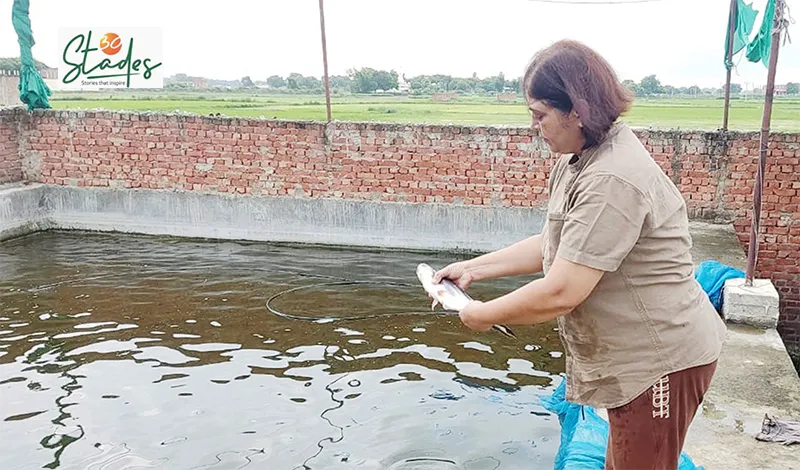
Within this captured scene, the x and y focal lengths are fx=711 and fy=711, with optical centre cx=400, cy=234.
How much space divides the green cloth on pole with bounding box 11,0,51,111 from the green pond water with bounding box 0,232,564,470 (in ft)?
10.2

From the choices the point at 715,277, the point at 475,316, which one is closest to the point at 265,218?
the point at 715,277

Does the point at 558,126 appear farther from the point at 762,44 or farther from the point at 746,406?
the point at 762,44

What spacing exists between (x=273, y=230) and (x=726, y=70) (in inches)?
209

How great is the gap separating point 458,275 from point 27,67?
30.1 ft

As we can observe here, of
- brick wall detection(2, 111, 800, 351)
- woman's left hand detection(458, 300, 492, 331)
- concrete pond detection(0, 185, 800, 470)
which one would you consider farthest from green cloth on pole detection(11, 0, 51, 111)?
woman's left hand detection(458, 300, 492, 331)

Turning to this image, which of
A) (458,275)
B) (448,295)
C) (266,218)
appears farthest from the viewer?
(266,218)

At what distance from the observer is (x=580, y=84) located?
1562 millimetres

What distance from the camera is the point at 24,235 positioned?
29.3ft

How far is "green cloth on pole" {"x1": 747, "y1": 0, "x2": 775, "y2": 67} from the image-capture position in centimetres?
591

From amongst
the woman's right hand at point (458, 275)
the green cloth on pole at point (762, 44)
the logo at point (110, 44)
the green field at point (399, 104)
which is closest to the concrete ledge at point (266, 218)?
the logo at point (110, 44)

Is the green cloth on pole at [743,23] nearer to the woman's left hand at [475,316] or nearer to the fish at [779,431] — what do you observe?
the fish at [779,431]

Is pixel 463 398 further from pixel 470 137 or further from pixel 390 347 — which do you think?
pixel 470 137

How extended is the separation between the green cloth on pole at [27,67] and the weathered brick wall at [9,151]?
0.34m

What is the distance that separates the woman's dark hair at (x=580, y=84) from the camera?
157cm
